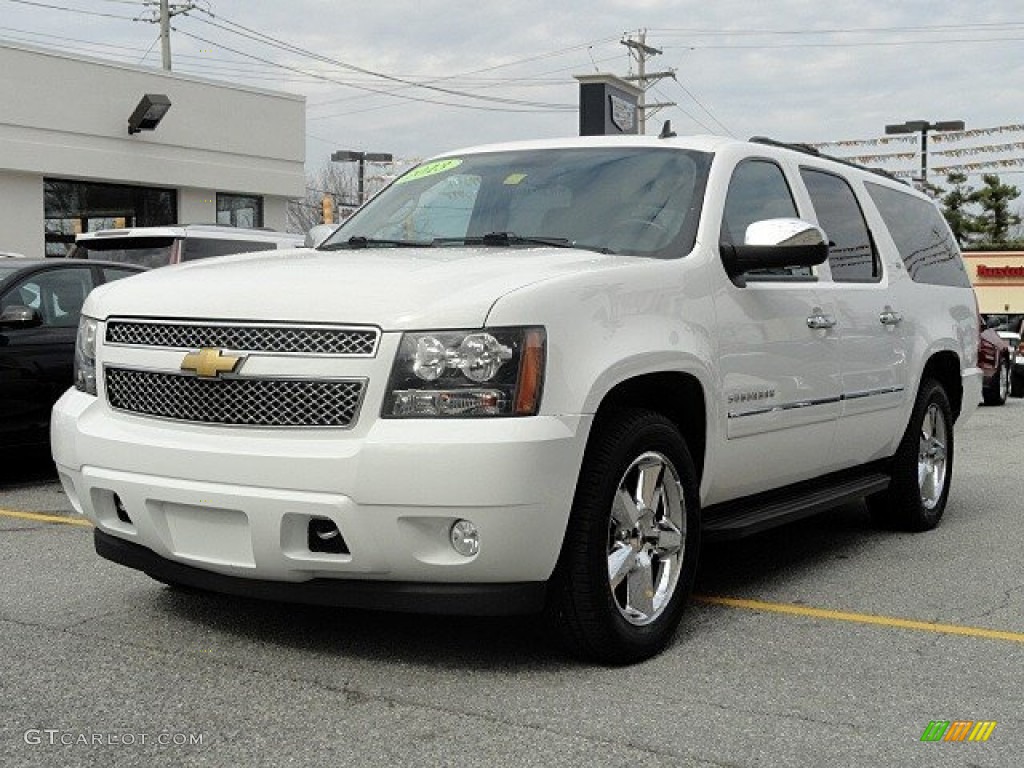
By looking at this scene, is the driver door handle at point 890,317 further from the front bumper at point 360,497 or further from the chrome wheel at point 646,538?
the front bumper at point 360,497

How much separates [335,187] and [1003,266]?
59.3m

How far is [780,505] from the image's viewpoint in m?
5.55

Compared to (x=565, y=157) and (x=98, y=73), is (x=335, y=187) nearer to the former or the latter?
(x=98, y=73)

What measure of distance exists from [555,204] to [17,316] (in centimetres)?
455

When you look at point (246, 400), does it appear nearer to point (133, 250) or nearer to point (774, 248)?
point (774, 248)

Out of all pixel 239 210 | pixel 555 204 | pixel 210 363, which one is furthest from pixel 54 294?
pixel 239 210

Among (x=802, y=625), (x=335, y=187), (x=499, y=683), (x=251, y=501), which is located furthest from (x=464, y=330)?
(x=335, y=187)

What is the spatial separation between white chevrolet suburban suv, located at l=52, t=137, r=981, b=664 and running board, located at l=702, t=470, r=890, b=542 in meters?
0.02

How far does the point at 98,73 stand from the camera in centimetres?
2278

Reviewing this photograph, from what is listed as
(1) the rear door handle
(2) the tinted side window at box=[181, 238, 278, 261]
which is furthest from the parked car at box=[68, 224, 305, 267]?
(1) the rear door handle

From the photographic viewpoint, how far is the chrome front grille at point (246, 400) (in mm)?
3982

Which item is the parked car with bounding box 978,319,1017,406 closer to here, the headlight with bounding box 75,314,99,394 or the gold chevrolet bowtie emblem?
the headlight with bounding box 75,314,99,394

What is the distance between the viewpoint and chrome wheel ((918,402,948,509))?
7109mm

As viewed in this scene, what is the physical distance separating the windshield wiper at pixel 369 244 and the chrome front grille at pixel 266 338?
4.08ft
